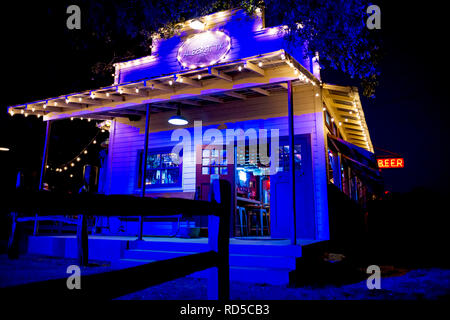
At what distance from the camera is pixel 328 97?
7.77 metres

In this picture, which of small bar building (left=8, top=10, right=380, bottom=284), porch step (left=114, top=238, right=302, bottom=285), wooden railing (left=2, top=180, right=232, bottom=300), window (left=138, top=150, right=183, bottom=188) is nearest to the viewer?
wooden railing (left=2, top=180, right=232, bottom=300)

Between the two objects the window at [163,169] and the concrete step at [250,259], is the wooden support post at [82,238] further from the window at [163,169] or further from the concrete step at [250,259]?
the window at [163,169]

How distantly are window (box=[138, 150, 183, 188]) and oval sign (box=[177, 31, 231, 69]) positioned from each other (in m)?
2.60

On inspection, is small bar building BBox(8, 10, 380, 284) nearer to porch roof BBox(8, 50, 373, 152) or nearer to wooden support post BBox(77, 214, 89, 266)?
porch roof BBox(8, 50, 373, 152)

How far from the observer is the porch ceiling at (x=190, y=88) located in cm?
562

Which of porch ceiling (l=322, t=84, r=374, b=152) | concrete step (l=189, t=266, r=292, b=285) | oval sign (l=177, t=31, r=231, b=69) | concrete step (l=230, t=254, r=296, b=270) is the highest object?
oval sign (l=177, t=31, r=231, b=69)

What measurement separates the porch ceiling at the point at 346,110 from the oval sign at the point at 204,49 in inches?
116

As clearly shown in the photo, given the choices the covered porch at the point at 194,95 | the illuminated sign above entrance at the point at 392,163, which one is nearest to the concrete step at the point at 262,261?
the covered porch at the point at 194,95

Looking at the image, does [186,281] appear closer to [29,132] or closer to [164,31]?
[164,31]

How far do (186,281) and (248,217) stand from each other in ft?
16.3

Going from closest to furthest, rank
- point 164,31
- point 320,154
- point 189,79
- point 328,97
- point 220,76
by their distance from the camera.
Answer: point 220,76
point 189,79
point 320,154
point 328,97
point 164,31

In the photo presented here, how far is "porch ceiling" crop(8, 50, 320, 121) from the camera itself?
18.5 feet

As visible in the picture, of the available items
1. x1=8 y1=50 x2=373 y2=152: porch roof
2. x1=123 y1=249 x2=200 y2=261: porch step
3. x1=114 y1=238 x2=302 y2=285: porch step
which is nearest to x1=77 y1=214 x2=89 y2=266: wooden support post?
x1=114 y1=238 x2=302 y2=285: porch step

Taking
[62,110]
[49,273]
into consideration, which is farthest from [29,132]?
[49,273]
